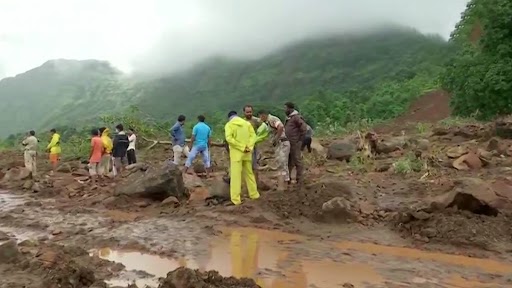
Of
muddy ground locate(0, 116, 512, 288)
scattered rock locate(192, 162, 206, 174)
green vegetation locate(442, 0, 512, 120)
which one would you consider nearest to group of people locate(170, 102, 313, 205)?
muddy ground locate(0, 116, 512, 288)

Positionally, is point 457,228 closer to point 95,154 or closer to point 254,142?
point 254,142

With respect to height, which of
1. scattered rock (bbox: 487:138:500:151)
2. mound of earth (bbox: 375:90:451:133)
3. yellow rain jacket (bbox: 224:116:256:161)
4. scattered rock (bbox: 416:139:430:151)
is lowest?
mound of earth (bbox: 375:90:451:133)

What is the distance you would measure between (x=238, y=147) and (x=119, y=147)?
17.9ft

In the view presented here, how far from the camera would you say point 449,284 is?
18.4 ft

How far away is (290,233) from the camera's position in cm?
808

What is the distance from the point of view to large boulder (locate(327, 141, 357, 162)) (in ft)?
48.0

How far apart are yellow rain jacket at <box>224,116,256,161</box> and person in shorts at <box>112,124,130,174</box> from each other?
5.21 meters

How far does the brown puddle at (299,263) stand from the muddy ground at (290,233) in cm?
1

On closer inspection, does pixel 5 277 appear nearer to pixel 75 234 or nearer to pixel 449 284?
pixel 75 234

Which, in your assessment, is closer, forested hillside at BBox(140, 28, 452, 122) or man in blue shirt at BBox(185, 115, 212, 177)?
man in blue shirt at BBox(185, 115, 212, 177)

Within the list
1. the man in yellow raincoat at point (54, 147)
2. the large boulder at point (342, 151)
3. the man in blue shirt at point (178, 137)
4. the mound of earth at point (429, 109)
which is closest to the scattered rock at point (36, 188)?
the man in yellow raincoat at point (54, 147)

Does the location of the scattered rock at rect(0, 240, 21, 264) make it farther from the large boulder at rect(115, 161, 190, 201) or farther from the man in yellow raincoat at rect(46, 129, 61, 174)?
the man in yellow raincoat at rect(46, 129, 61, 174)

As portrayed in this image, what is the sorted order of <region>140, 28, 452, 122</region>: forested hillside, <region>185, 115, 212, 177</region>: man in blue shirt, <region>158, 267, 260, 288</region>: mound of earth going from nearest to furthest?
<region>158, 267, 260, 288</region>: mound of earth, <region>185, 115, 212, 177</region>: man in blue shirt, <region>140, 28, 452, 122</region>: forested hillside

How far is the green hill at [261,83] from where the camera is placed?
5827 cm
